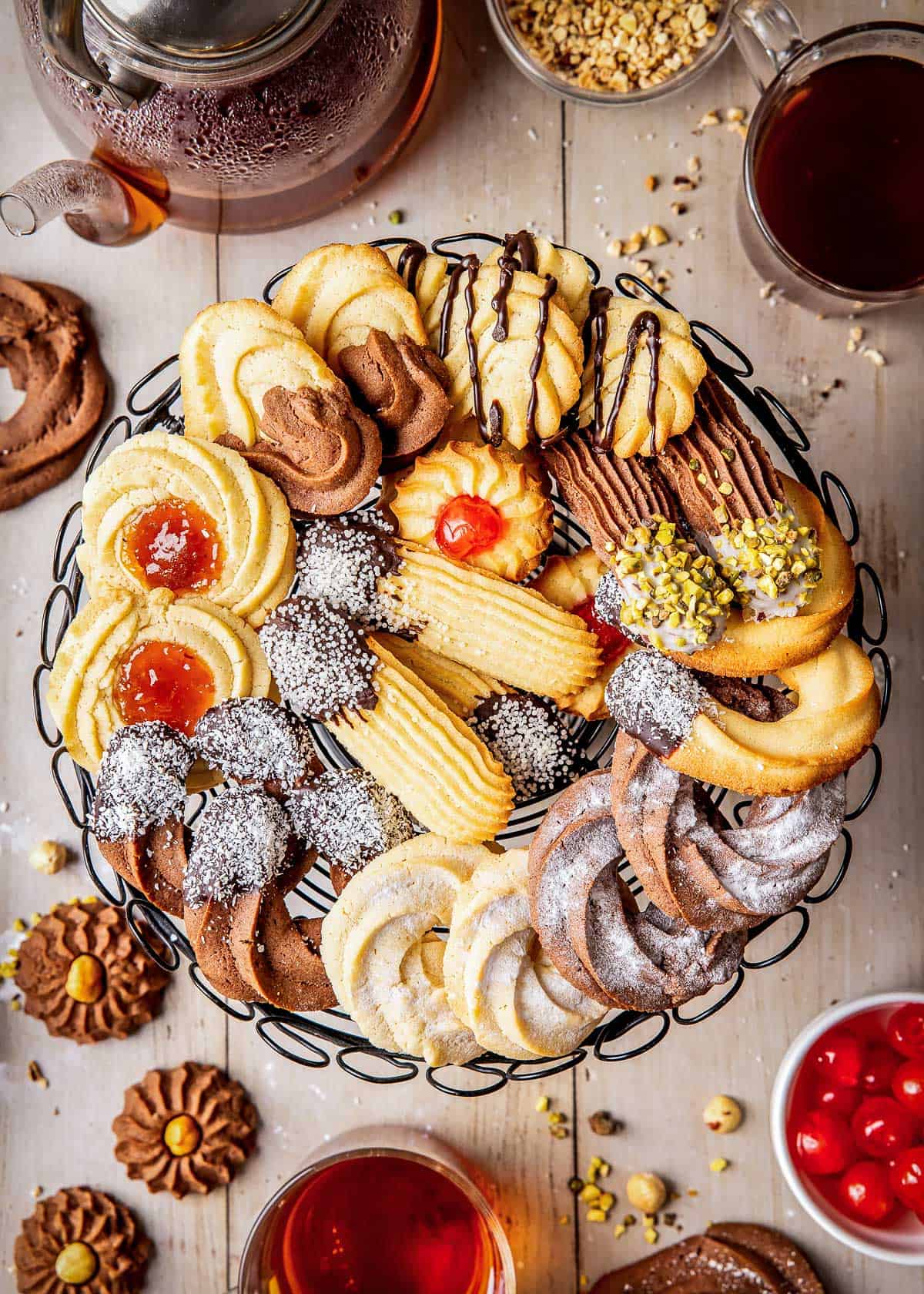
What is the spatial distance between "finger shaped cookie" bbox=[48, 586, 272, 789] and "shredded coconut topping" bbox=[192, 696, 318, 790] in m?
0.05

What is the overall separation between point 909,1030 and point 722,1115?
1.23 ft

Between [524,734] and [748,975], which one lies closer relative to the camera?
[524,734]

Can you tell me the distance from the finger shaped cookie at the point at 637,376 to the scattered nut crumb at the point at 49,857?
1.26 m

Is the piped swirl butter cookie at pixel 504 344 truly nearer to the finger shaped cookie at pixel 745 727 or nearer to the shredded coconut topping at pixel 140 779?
the finger shaped cookie at pixel 745 727

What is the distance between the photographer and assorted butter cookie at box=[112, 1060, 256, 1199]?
221cm

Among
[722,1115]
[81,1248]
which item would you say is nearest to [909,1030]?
[722,1115]

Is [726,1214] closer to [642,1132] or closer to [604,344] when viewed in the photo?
[642,1132]

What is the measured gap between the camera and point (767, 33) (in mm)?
1971

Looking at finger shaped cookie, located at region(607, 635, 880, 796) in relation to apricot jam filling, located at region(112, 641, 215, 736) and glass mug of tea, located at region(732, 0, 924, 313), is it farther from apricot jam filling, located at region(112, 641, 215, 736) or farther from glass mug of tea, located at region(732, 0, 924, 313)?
glass mug of tea, located at region(732, 0, 924, 313)

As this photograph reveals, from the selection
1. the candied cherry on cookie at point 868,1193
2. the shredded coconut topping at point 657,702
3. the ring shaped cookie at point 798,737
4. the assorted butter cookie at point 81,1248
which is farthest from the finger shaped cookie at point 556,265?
the assorted butter cookie at point 81,1248

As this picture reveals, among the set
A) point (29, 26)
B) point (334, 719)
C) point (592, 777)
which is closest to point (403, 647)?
point (334, 719)

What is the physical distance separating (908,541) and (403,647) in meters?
0.97

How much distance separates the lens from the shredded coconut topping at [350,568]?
1.75 metres

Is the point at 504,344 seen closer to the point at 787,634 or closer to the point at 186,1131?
the point at 787,634
